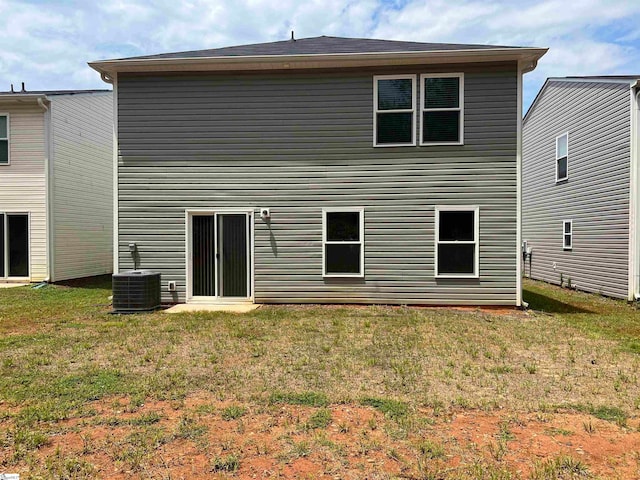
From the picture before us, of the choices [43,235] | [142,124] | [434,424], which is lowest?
[434,424]

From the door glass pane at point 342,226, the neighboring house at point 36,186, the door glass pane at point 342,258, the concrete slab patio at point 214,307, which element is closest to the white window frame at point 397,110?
the door glass pane at point 342,226

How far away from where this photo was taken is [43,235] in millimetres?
11883

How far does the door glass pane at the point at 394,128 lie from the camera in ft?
28.7

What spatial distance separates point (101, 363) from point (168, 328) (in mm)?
1844

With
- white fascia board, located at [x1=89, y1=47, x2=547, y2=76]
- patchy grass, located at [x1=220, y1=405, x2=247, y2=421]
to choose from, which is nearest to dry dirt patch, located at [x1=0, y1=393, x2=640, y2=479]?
patchy grass, located at [x1=220, y1=405, x2=247, y2=421]

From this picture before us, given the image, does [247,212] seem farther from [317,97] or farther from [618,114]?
[618,114]

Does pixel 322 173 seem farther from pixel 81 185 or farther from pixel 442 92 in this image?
pixel 81 185

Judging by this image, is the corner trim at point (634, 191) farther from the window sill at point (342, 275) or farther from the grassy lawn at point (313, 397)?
the window sill at point (342, 275)

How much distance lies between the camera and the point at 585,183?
11.0m

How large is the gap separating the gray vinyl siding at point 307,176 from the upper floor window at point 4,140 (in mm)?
5355

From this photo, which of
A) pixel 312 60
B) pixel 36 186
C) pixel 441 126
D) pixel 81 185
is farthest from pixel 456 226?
pixel 81 185

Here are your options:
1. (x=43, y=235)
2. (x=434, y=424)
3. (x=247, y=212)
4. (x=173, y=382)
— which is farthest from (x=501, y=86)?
(x=43, y=235)

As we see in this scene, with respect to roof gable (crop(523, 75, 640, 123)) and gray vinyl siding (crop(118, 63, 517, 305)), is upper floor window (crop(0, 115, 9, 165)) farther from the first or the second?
roof gable (crop(523, 75, 640, 123))

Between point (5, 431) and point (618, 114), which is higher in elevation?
point (618, 114)
